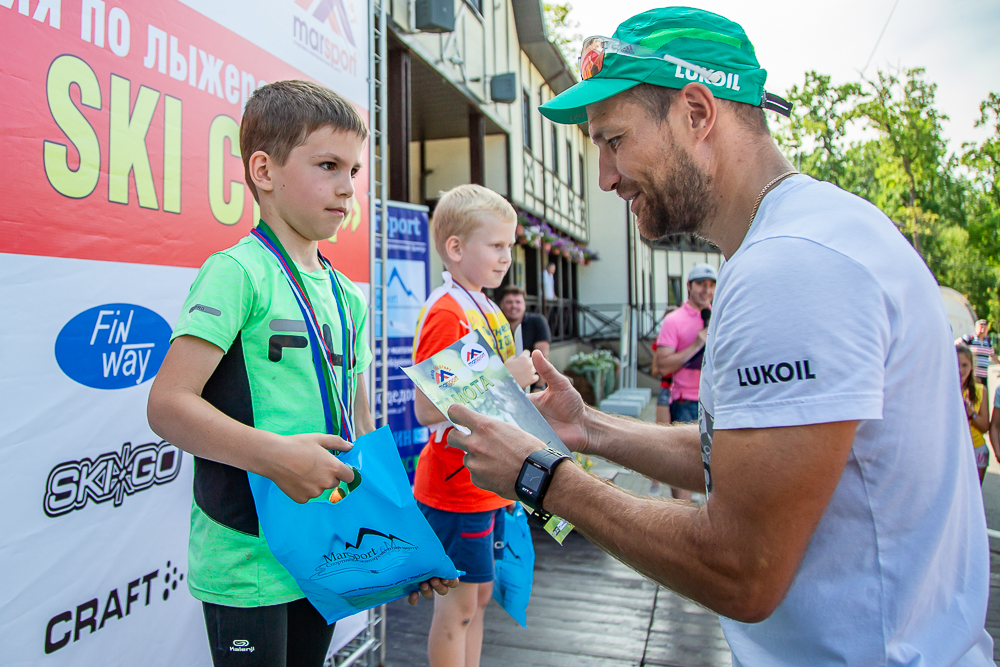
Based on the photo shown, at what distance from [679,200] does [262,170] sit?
3.43 ft

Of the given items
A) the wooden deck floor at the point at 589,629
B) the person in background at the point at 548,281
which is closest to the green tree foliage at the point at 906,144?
the person in background at the point at 548,281

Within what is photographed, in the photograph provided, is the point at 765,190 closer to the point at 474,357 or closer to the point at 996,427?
the point at 474,357

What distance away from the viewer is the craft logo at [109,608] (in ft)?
5.11

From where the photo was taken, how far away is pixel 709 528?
950 millimetres

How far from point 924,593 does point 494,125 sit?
35.8 feet

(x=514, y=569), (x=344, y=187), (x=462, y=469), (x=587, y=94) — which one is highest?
(x=587, y=94)

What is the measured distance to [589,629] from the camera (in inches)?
134

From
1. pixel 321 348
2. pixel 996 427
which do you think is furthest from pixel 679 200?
pixel 996 427

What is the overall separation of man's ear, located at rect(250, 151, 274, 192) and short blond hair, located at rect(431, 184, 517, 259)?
3.42ft

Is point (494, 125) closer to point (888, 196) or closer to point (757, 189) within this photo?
point (757, 189)

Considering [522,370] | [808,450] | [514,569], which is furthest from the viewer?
[514,569]

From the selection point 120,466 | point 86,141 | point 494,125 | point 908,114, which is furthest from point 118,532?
point 908,114

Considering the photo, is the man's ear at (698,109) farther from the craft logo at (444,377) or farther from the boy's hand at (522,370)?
the boy's hand at (522,370)

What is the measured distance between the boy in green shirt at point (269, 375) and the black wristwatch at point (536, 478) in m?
0.37
